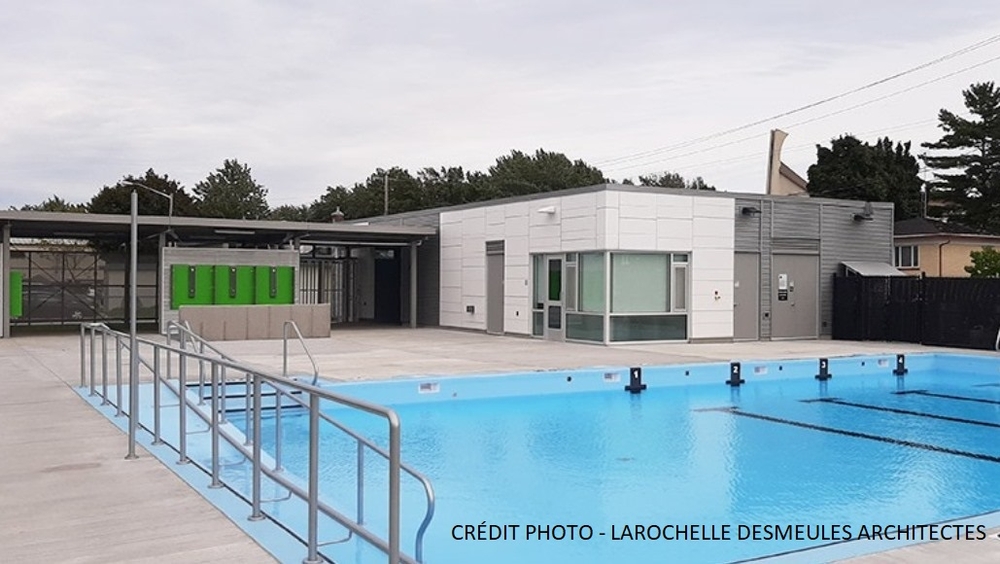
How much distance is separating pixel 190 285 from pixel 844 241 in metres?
16.8

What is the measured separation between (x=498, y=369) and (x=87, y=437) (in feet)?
23.9

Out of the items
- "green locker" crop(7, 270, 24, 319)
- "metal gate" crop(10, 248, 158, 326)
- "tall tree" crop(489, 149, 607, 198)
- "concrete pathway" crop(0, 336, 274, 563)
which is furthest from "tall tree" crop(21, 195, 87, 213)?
"concrete pathway" crop(0, 336, 274, 563)

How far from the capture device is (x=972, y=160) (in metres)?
45.6

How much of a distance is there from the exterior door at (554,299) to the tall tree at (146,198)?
3223cm

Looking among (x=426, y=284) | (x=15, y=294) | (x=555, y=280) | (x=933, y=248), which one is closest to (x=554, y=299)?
(x=555, y=280)

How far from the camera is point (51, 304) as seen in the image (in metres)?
25.9

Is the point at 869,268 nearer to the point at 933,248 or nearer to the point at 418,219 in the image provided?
the point at 418,219

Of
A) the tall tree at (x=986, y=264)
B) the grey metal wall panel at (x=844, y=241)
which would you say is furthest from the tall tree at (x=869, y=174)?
the grey metal wall panel at (x=844, y=241)

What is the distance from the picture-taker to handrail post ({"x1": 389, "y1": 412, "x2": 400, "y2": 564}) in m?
3.45

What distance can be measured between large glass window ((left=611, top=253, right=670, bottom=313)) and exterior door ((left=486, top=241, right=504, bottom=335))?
13.3 feet

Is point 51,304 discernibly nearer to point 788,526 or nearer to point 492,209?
point 492,209

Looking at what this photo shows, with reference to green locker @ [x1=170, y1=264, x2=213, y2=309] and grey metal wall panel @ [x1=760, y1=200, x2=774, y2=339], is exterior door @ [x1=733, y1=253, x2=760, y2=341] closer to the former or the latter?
grey metal wall panel @ [x1=760, y1=200, x2=774, y2=339]

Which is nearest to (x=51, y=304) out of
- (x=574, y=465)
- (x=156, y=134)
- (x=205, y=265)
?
(x=205, y=265)

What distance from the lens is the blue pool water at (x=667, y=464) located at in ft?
20.9
